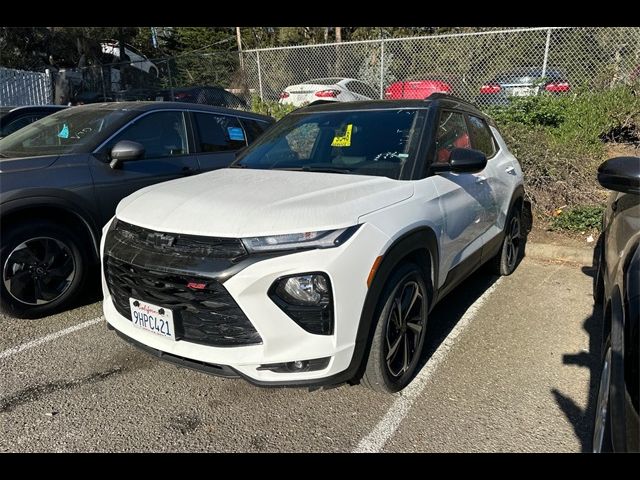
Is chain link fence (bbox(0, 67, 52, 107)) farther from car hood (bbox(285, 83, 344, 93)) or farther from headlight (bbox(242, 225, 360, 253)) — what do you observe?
headlight (bbox(242, 225, 360, 253))

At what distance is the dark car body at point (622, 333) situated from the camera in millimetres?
1468

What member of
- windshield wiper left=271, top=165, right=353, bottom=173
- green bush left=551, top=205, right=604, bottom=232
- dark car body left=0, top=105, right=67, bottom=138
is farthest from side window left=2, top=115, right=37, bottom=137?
green bush left=551, top=205, right=604, bottom=232

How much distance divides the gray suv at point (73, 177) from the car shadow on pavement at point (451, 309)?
105 inches

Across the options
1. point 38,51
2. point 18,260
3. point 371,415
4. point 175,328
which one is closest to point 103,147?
point 18,260

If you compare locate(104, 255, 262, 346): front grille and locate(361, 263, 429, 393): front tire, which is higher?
locate(104, 255, 262, 346): front grille

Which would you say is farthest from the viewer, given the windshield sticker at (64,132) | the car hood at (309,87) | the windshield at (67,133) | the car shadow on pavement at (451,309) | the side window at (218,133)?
the car hood at (309,87)

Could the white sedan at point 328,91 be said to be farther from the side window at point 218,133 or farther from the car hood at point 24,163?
the car hood at point 24,163

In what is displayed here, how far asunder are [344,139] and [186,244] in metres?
1.55

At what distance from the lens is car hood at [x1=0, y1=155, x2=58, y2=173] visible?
→ 352 centimetres

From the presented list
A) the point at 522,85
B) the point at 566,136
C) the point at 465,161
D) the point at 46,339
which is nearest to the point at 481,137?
the point at 465,161

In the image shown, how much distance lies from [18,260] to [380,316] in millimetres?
2803

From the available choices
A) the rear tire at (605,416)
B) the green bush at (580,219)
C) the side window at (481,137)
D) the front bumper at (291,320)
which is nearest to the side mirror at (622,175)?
the rear tire at (605,416)

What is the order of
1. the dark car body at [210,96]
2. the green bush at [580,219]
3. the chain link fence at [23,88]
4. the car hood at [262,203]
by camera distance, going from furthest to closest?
the chain link fence at [23,88] < the dark car body at [210,96] < the green bush at [580,219] < the car hood at [262,203]
